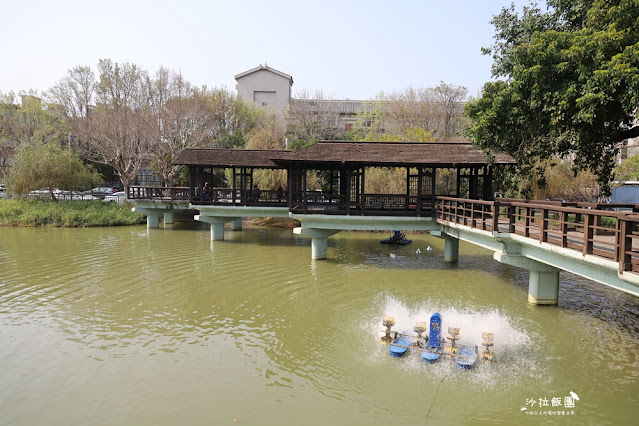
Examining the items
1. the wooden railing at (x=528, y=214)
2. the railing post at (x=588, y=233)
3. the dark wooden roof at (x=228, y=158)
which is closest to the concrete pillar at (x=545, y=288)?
the wooden railing at (x=528, y=214)

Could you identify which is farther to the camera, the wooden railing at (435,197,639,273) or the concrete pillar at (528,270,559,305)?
the concrete pillar at (528,270,559,305)

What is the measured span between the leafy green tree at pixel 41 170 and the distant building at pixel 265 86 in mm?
23716

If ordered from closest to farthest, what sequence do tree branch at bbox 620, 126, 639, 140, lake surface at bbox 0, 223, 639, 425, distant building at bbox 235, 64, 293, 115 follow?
lake surface at bbox 0, 223, 639, 425
tree branch at bbox 620, 126, 639, 140
distant building at bbox 235, 64, 293, 115

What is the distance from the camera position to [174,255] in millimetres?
21641

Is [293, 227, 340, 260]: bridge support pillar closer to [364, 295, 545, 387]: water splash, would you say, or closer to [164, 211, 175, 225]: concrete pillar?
[364, 295, 545, 387]: water splash

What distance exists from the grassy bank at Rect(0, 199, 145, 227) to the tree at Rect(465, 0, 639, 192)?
26742mm

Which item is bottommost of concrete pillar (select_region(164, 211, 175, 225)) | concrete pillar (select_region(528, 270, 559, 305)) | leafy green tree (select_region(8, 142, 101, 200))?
concrete pillar (select_region(528, 270, 559, 305))

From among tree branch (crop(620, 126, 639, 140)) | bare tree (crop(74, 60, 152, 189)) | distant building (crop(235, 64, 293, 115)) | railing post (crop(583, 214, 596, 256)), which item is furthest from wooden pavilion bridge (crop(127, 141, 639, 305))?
distant building (crop(235, 64, 293, 115))

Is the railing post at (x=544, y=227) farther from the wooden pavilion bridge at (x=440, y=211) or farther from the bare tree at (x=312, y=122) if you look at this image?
the bare tree at (x=312, y=122)

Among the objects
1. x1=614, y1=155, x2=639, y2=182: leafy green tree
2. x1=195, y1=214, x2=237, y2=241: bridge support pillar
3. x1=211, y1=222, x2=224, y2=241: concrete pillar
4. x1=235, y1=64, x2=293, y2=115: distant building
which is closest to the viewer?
x1=195, y1=214, x2=237, y2=241: bridge support pillar

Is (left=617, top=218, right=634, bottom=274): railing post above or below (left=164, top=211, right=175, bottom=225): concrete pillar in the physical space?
above

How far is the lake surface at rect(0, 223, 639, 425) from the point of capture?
7699mm

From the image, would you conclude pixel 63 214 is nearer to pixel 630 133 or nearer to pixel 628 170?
pixel 630 133

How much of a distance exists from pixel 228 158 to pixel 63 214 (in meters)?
15.7
